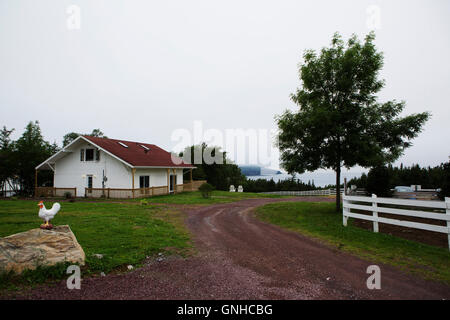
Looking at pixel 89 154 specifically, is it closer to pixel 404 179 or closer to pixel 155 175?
pixel 155 175

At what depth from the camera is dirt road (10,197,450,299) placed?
4160mm

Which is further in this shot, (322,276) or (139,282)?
(322,276)

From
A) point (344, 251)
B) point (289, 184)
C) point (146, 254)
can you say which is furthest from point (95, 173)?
point (289, 184)

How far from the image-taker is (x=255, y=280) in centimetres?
476

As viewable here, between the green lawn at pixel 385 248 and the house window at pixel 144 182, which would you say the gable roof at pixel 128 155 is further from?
the green lawn at pixel 385 248

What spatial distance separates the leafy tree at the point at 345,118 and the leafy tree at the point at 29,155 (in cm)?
3106

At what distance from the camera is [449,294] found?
13.6 ft

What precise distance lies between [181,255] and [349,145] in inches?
401

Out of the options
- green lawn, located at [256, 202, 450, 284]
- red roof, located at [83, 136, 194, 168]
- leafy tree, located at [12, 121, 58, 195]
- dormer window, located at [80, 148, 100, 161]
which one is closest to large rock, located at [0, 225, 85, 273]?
green lawn, located at [256, 202, 450, 284]

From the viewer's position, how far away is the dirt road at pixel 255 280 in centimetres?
416

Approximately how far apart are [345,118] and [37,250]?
43.8 ft

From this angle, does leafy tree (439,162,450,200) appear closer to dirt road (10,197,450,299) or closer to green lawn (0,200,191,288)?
dirt road (10,197,450,299)

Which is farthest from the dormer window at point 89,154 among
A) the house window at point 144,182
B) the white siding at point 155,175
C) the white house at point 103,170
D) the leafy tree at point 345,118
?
the leafy tree at point 345,118
